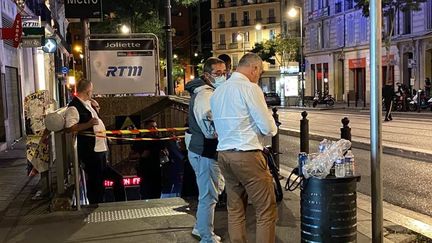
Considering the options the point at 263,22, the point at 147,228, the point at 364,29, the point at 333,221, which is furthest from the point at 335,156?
the point at 263,22

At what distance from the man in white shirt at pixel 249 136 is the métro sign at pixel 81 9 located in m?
7.86

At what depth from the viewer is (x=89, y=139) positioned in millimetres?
7754

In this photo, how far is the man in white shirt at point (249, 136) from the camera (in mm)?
4750

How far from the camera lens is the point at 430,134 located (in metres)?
16.9

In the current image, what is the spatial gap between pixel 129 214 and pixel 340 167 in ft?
11.3

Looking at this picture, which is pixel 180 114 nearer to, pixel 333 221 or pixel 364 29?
pixel 333 221

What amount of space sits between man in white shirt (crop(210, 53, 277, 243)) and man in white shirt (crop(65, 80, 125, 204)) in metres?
3.05

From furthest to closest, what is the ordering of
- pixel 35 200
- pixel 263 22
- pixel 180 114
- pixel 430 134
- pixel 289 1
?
pixel 263 22
pixel 289 1
pixel 430 134
pixel 180 114
pixel 35 200

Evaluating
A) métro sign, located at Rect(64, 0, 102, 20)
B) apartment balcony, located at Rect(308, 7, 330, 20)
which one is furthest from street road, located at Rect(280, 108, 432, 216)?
apartment balcony, located at Rect(308, 7, 330, 20)

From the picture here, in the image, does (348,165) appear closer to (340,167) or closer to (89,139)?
(340,167)

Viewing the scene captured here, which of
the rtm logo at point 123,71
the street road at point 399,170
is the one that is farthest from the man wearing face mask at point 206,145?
the rtm logo at point 123,71

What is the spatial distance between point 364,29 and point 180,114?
36594mm

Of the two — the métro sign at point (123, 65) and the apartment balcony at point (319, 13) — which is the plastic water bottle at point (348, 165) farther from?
the apartment balcony at point (319, 13)

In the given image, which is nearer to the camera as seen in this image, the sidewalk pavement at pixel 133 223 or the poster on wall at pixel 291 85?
the sidewalk pavement at pixel 133 223
